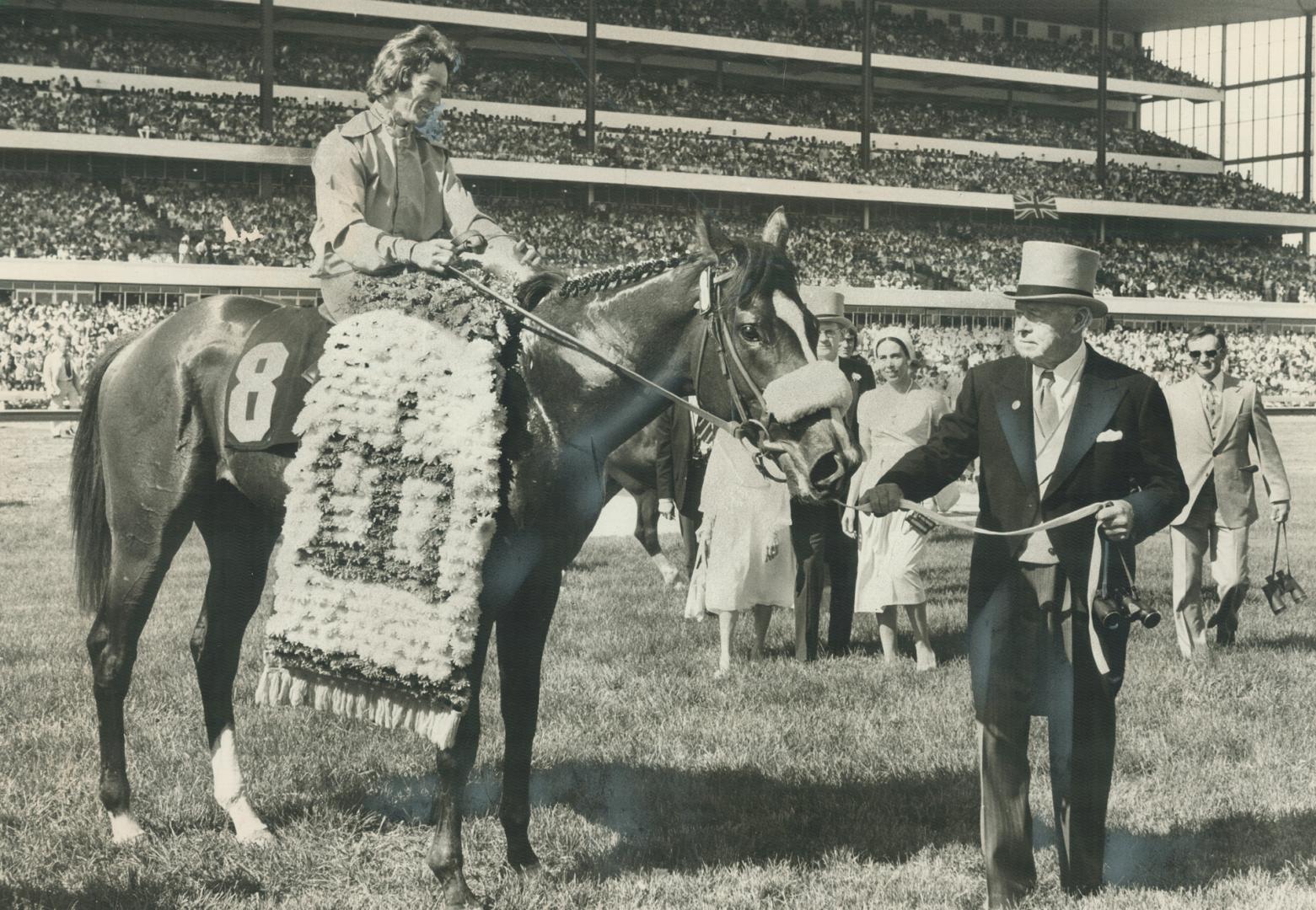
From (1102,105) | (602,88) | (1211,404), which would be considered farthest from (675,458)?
(1102,105)

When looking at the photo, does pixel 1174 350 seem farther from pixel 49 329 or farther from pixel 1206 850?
pixel 1206 850

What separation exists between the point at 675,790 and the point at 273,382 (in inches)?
89.3

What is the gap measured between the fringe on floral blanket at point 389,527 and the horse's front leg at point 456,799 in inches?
4.4

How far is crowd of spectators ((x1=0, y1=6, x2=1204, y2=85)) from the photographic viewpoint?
3866cm

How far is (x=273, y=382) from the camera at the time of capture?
4621mm

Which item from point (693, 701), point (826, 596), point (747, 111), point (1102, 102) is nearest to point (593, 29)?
point (747, 111)

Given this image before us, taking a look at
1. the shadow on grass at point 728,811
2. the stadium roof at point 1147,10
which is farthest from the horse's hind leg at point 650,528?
the stadium roof at point 1147,10

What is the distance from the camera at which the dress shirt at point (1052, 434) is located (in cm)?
416

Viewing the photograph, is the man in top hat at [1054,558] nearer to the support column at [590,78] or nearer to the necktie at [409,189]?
the necktie at [409,189]

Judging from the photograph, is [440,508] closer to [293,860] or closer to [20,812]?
[293,860]

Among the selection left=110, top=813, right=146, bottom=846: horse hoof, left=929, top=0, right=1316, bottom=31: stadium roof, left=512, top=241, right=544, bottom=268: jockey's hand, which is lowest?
left=110, top=813, right=146, bottom=846: horse hoof

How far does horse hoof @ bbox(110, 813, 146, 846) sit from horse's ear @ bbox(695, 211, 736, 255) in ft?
9.54

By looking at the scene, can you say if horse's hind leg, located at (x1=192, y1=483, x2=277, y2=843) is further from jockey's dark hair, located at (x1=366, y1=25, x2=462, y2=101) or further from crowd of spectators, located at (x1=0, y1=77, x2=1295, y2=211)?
crowd of spectators, located at (x1=0, y1=77, x2=1295, y2=211)

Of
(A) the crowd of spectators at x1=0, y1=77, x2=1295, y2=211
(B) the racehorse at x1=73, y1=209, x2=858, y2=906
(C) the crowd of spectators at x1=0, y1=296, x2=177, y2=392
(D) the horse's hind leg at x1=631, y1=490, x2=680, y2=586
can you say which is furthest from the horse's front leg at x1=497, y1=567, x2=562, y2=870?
(A) the crowd of spectators at x1=0, y1=77, x2=1295, y2=211
